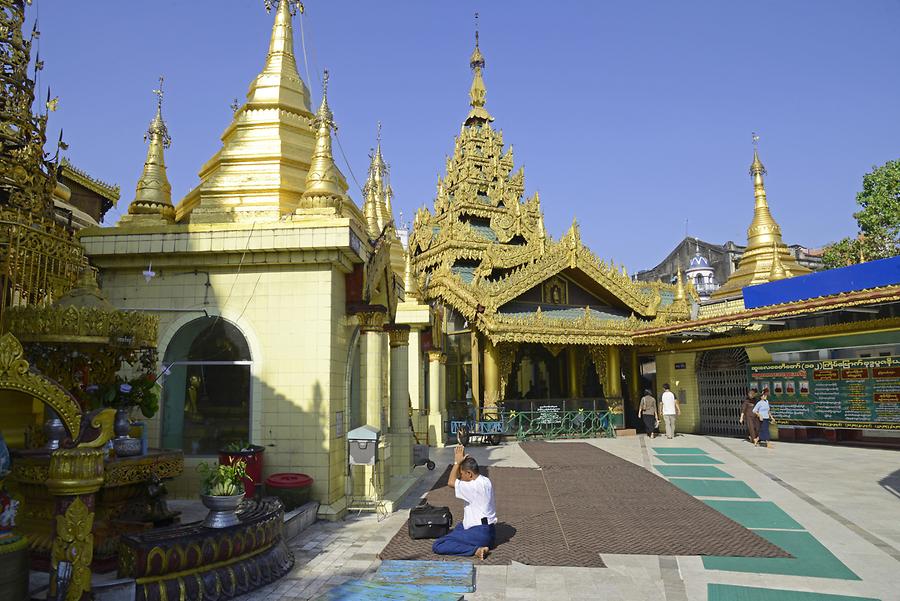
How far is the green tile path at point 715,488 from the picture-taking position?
36.9 feet

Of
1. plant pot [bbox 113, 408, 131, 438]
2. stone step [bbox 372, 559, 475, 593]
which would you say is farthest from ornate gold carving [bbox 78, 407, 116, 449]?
stone step [bbox 372, 559, 475, 593]

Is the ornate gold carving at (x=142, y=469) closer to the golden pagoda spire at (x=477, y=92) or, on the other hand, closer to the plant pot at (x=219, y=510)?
the plant pot at (x=219, y=510)

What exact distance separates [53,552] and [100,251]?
6.05 m

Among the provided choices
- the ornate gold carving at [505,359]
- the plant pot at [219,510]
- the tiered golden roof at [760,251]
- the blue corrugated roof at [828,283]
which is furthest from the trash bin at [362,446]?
the tiered golden roof at [760,251]

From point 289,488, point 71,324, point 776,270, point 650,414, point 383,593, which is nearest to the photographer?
point 383,593

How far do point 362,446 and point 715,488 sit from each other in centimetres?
704

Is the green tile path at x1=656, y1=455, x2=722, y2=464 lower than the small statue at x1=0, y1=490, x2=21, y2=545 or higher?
lower

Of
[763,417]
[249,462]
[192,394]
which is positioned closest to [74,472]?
[249,462]

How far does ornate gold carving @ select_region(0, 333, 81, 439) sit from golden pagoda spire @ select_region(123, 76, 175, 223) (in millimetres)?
5405

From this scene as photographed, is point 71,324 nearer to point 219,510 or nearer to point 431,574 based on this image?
point 219,510

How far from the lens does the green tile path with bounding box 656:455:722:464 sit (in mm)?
15711

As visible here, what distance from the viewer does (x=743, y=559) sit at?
715cm

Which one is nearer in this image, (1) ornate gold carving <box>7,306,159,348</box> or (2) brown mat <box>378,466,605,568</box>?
(1) ornate gold carving <box>7,306,159,348</box>

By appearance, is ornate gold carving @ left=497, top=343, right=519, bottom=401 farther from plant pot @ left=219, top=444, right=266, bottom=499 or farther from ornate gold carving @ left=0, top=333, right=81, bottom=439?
ornate gold carving @ left=0, top=333, right=81, bottom=439
